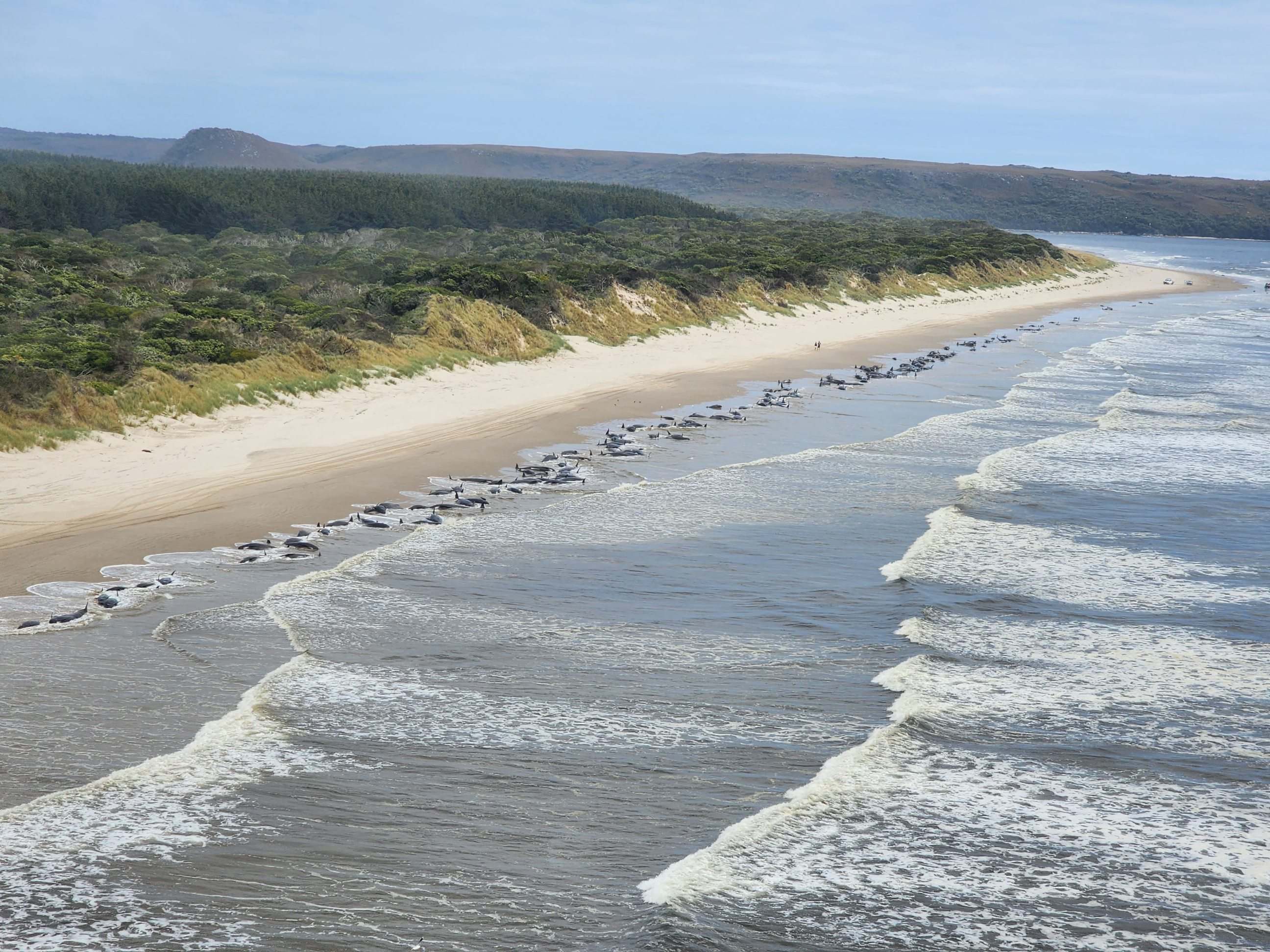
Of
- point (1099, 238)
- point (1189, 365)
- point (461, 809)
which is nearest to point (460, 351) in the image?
point (461, 809)

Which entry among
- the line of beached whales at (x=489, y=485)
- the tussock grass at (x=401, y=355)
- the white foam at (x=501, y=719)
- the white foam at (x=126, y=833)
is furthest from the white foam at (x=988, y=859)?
the tussock grass at (x=401, y=355)

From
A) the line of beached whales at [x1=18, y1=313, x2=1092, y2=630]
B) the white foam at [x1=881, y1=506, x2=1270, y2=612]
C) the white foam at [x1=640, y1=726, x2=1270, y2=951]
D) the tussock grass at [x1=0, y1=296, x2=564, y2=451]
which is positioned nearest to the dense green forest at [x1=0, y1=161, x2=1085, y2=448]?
the tussock grass at [x1=0, y1=296, x2=564, y2=451]

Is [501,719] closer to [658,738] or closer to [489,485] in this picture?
[658,738]

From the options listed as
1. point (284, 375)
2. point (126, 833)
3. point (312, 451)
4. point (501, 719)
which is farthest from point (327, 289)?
point (126, 833)

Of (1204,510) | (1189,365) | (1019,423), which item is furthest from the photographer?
(1189,365)

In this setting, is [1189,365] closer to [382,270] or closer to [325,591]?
[382,270]

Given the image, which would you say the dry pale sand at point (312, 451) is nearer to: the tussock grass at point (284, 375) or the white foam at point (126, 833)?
the tussock grass at point (284, 375)
